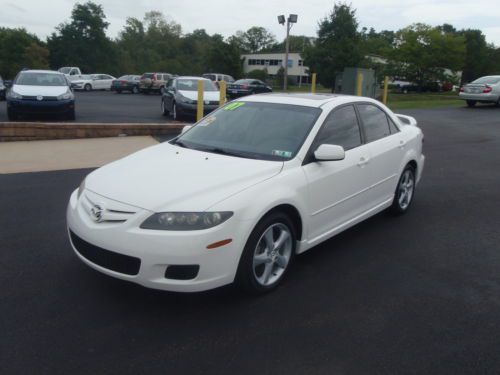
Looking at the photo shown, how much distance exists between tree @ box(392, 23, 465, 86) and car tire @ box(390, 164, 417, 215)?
139 ft

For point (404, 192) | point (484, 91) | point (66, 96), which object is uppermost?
point (484, 91)

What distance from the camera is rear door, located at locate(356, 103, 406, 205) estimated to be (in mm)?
5266

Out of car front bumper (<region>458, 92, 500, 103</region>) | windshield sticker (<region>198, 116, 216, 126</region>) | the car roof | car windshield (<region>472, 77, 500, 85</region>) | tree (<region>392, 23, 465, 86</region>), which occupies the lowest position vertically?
car front bumper (<region>458, 92, 500, 103</region>)

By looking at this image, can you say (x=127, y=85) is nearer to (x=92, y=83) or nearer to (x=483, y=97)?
(x=92, y=83)

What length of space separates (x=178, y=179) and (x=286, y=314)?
132 centimetres

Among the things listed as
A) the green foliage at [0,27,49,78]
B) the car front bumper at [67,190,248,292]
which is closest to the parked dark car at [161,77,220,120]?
the car front bumper at [67,190,248,292]

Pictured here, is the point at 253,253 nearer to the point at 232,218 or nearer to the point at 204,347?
the point at 232,218

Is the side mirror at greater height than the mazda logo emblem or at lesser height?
greater

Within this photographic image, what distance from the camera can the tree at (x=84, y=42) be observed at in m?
65.2

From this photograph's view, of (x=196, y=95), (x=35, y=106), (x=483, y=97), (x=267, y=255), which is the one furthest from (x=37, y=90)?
(x=483, y=97)

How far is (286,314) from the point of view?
145 inches

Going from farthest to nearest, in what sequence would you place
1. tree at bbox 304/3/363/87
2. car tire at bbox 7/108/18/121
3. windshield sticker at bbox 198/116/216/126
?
tree at bbox 304/3/363/87
car tire at bbox 7/108/18/121
windshield sticker at bbox 198/116/216/126

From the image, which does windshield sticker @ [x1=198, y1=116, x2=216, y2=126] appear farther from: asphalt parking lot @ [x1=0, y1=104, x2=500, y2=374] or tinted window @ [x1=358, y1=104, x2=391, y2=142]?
asphalt parking lot @ [x1=0, y1=104, x2=500, y2=374]

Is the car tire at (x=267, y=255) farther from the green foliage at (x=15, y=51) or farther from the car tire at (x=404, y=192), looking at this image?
the green foliage at (x=15, y=51)
